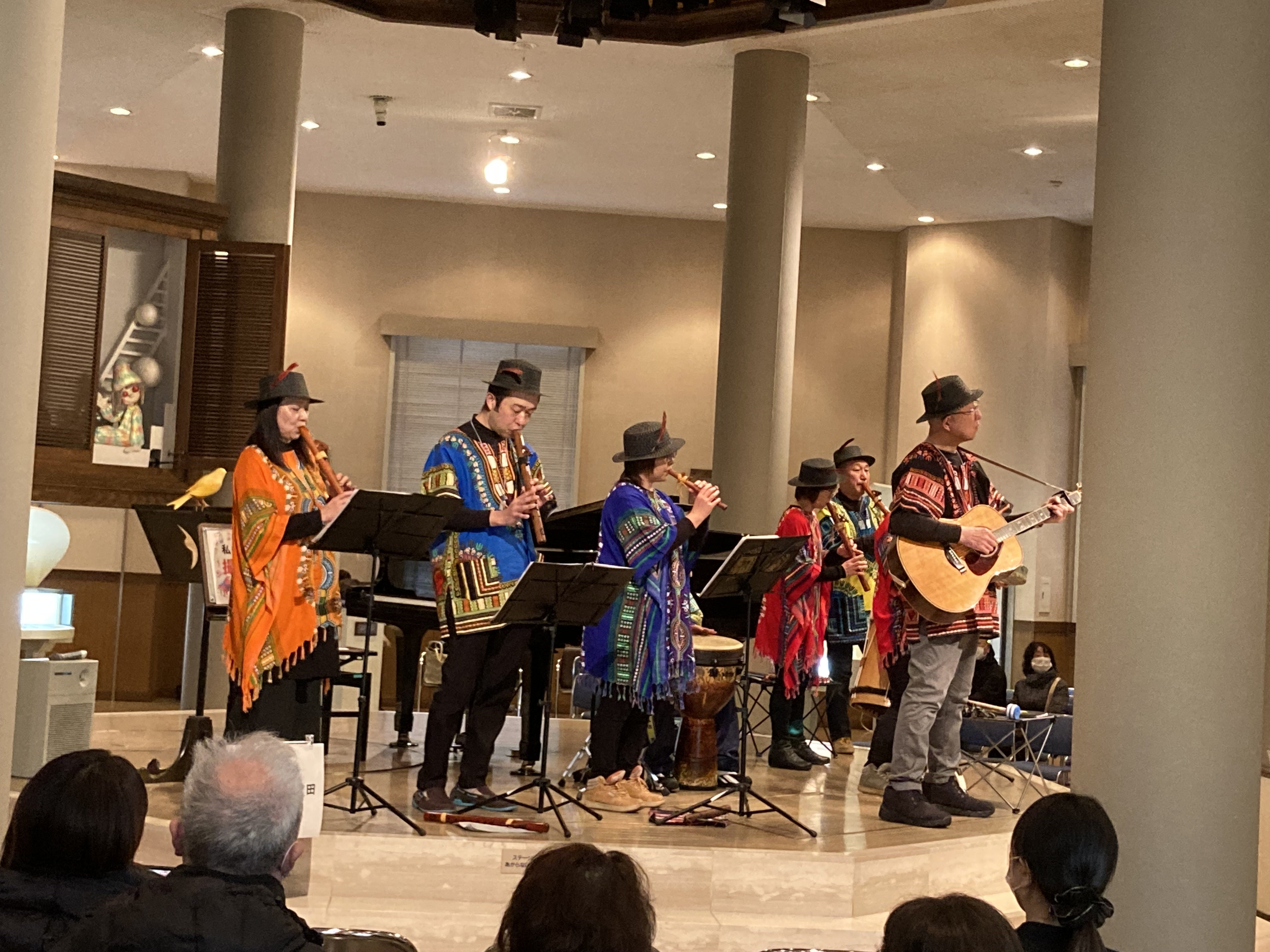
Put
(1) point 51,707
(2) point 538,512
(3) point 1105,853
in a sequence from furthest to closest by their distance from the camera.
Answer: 1. (1) point 51,707
2. (2) point 538,512
3. (3) point 1105,853

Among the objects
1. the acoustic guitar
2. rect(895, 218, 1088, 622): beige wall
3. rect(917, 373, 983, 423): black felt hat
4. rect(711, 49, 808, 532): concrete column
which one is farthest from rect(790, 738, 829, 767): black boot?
rect(895, 218, 1088, 622): beige wall

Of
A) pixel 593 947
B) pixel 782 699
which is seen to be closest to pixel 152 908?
pixel 593 947

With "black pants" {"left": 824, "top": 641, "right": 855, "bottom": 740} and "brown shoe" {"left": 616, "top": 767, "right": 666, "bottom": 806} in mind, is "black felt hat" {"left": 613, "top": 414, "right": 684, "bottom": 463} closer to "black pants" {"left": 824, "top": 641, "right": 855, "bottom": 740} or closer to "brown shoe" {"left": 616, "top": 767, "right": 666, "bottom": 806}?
"brown shoe" {"left": 616, "top": 767, "right": 666, "bottom": 806}

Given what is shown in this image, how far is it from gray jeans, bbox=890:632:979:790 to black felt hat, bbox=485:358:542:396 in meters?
1.81

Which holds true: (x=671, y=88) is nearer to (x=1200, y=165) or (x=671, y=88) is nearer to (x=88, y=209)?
(x=88, y=209)

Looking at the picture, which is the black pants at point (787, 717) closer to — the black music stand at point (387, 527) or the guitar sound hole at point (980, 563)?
the guitar sound hole at point (980, 563)

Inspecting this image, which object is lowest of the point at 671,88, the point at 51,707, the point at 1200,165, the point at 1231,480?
the point at 51,707

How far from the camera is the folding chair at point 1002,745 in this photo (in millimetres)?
7281

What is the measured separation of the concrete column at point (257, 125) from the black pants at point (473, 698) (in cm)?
396

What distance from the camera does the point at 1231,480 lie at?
4023 mm

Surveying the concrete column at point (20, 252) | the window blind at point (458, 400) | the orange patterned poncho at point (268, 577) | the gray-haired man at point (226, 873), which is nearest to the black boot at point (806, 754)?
the orange patterned poncho at point (268, 577)

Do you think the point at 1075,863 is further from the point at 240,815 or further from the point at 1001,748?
the point at 1001,748

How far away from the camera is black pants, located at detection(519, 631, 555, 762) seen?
668cm

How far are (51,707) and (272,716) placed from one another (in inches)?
60.7
